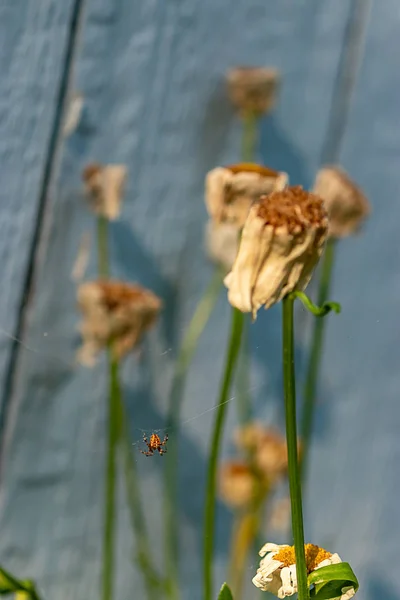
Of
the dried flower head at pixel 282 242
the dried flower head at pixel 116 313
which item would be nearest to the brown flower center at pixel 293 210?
the dried flower head at pixel 282 242

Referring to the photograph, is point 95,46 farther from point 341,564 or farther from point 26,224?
point 341,564

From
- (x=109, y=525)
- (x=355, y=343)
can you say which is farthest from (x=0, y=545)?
(x=355, y=343)

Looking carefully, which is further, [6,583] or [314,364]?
[314,364]

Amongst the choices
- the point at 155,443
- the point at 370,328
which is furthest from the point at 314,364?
the point at 155,443

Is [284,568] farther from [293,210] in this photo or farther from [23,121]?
[23,121]

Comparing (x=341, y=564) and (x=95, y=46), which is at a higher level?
(x=95, y=46)

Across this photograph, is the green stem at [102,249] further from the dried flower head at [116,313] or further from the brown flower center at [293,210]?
the brown flower center at [293,210]
